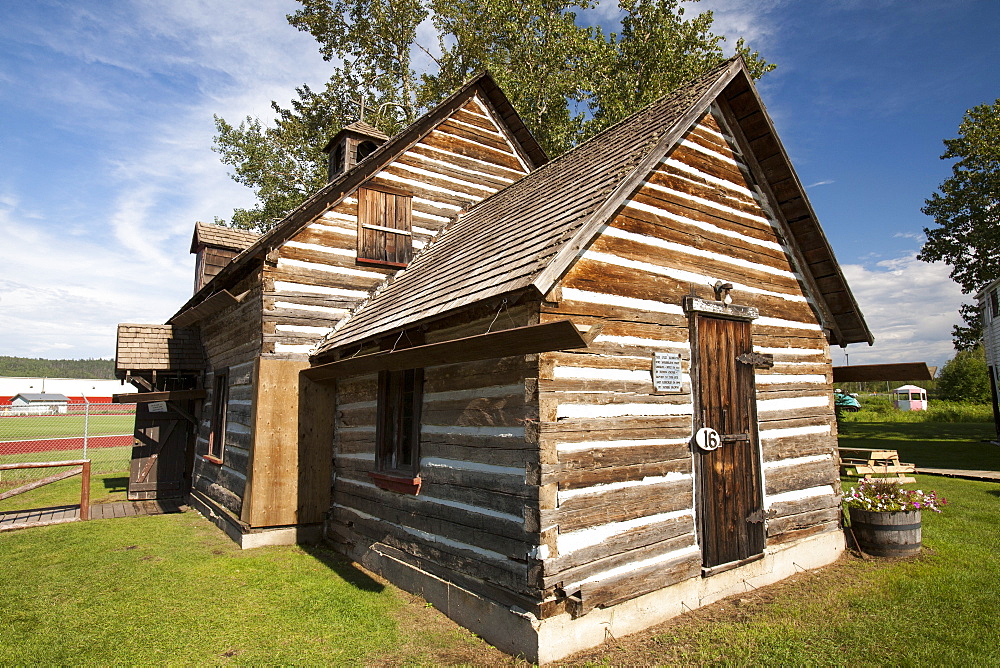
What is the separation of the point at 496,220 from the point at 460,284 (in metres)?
2.43

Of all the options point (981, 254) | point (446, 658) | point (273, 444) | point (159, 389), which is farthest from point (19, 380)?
point (981, 254)

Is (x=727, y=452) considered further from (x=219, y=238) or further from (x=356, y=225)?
(x=219, y=238)

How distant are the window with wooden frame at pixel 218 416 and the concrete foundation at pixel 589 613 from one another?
540cm

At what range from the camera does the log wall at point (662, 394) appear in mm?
5078

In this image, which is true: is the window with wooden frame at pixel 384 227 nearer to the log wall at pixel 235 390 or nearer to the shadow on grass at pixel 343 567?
the log wall at pixel 235 390

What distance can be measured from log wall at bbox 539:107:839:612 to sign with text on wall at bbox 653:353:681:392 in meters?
0.09

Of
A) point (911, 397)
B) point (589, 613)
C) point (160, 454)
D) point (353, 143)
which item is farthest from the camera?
point (911, 397)

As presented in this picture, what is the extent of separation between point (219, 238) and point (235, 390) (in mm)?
6248

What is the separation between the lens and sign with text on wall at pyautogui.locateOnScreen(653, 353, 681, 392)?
592 cm

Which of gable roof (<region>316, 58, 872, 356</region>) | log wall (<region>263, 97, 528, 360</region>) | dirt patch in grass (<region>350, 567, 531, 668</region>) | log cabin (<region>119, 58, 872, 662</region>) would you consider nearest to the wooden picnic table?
log cabin (<region>119, 58, 872, 662</region>)

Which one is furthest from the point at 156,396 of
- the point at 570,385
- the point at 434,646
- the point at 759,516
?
the point at 759,516

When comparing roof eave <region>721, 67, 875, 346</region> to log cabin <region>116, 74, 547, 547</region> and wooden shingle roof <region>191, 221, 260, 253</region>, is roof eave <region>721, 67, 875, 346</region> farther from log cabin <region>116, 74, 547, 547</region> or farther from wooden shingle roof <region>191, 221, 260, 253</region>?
wooden shingle roof <region>191, 221, 260, 253</region>

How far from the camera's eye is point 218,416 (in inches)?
461

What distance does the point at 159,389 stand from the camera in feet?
48.1
